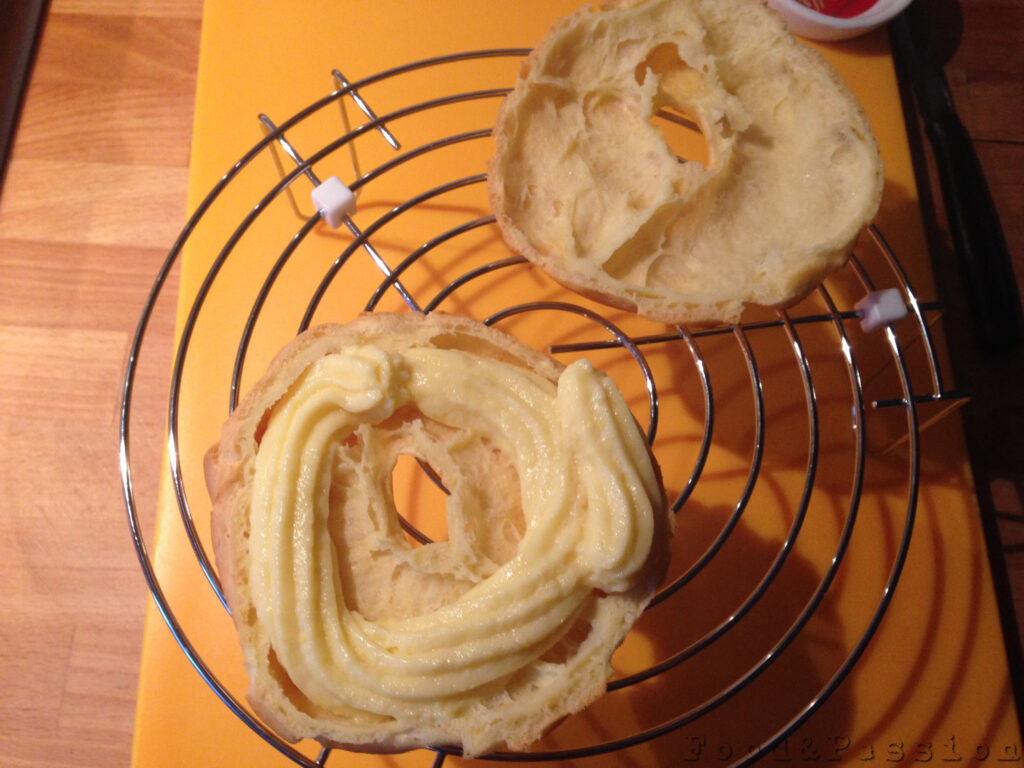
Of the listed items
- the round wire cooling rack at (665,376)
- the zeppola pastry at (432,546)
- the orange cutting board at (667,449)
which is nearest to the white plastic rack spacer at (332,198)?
the round wire cooling rack at (665,376)

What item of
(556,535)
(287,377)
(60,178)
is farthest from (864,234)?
(60,178)

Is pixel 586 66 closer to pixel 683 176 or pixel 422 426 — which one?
pixel 683 176

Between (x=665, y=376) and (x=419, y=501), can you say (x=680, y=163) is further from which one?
(x=419, y=501)

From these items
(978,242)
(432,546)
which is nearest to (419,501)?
(432,546)

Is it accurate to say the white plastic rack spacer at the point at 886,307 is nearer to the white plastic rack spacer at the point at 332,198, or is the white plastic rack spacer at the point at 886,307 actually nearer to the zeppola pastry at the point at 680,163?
the zeppola pastry at the point at 680,163

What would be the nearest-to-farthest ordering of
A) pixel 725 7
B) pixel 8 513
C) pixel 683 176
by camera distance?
pixel 683 176 < pixel 725 7 < pixel 8 513
